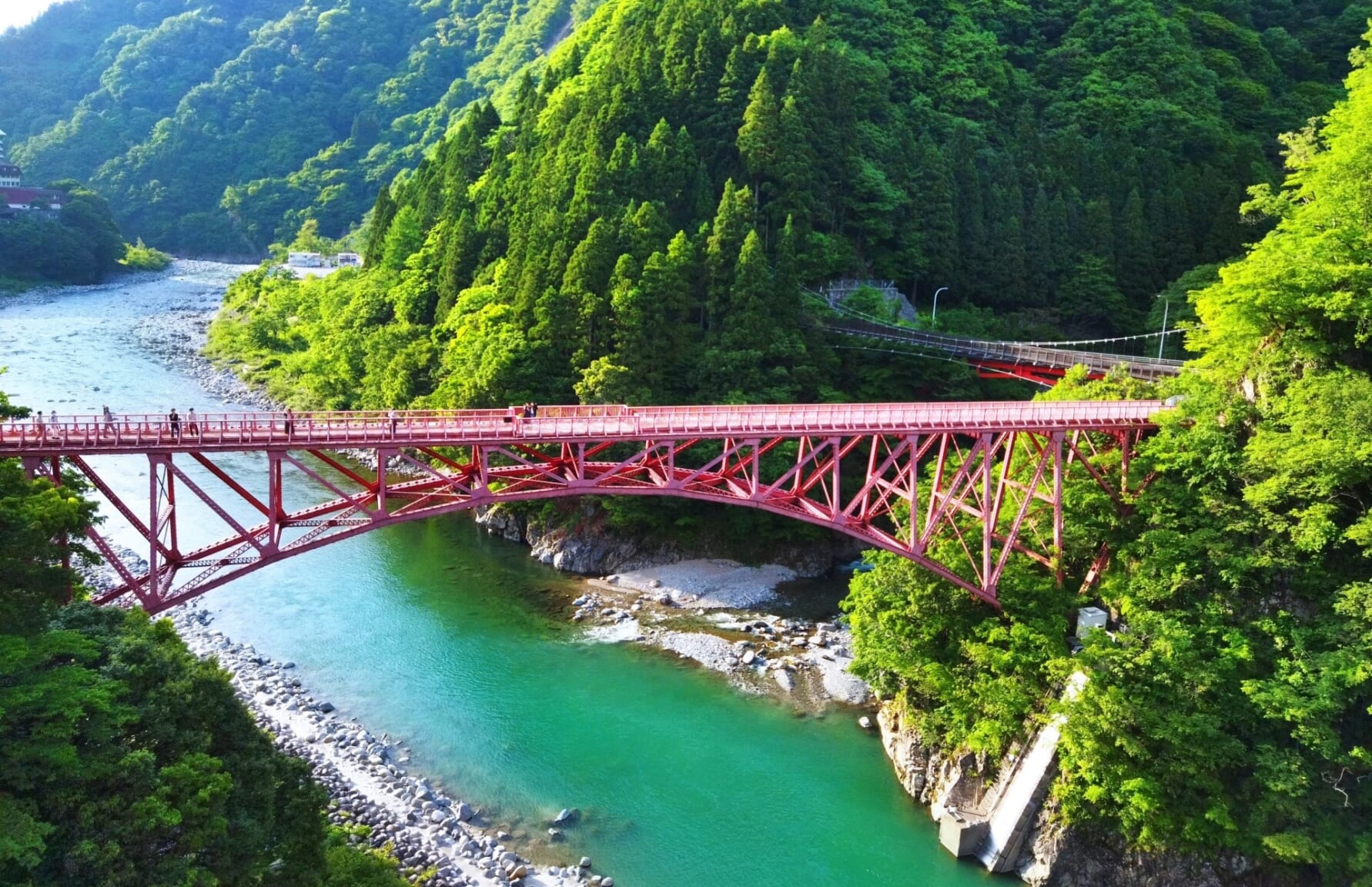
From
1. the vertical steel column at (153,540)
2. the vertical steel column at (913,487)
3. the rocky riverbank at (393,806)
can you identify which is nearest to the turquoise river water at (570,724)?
the rocky riverbank at (393,806)

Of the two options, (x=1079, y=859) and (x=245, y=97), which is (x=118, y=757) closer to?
(x=1079, y=859)

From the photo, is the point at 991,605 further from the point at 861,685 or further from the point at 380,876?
the point at 380,876

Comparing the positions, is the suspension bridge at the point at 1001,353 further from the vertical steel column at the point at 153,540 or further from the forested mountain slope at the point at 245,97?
the forested mountain slope at the point at 245,97

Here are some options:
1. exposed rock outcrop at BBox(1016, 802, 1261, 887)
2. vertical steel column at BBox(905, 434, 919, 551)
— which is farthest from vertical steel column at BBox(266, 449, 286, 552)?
exposed rock outcrop at BBox(1016, 802, 1261, 887)

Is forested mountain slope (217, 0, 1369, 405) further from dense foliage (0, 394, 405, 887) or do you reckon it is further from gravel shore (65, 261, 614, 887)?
dense foliage (0, 394, 405, 887)

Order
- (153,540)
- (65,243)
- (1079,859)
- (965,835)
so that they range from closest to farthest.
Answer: (153,540) < (1079,859) < (965,835) < (65,243)

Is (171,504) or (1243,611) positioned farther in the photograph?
(1243,611)

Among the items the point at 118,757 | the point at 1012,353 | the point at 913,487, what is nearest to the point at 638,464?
the point at 913,487
